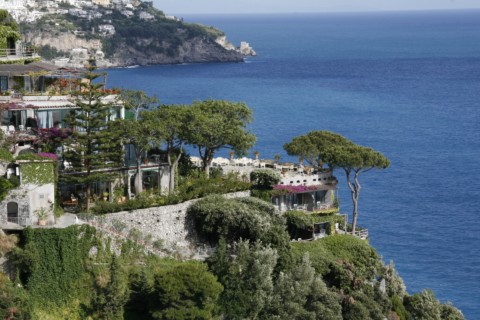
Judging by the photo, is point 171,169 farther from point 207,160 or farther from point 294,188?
point 294,188

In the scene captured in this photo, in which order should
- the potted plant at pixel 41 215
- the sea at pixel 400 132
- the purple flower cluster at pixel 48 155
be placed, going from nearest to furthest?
the potted plant at pixel 41 215, the purple flower cluster at pixel 48 155, the sea at pixel 400 132

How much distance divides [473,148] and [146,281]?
75.0 meters

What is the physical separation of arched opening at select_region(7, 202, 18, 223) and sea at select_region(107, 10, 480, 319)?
99.9ft

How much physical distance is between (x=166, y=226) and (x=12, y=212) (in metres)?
7.65

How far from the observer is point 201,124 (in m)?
44.9

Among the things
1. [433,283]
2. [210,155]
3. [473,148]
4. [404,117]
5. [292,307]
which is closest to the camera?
[292,307]

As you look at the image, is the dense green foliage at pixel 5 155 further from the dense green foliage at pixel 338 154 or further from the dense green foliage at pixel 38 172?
the dense green foliage at pixel 338 154

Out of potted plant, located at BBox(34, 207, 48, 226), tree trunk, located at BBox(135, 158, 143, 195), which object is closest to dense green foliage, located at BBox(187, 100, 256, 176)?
tree trunk, located at BBox(135, 158, 143, 195)

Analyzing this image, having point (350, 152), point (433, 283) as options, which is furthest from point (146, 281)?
point (433, 283)

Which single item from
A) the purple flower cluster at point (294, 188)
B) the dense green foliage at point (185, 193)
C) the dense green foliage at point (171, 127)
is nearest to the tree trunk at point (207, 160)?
the dense green foliage at point (185, 193)

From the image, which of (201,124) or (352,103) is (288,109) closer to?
(352,103)

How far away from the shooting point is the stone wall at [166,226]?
128 ft

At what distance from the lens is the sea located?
65.4 m

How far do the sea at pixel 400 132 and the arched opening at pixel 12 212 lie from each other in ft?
99.9
